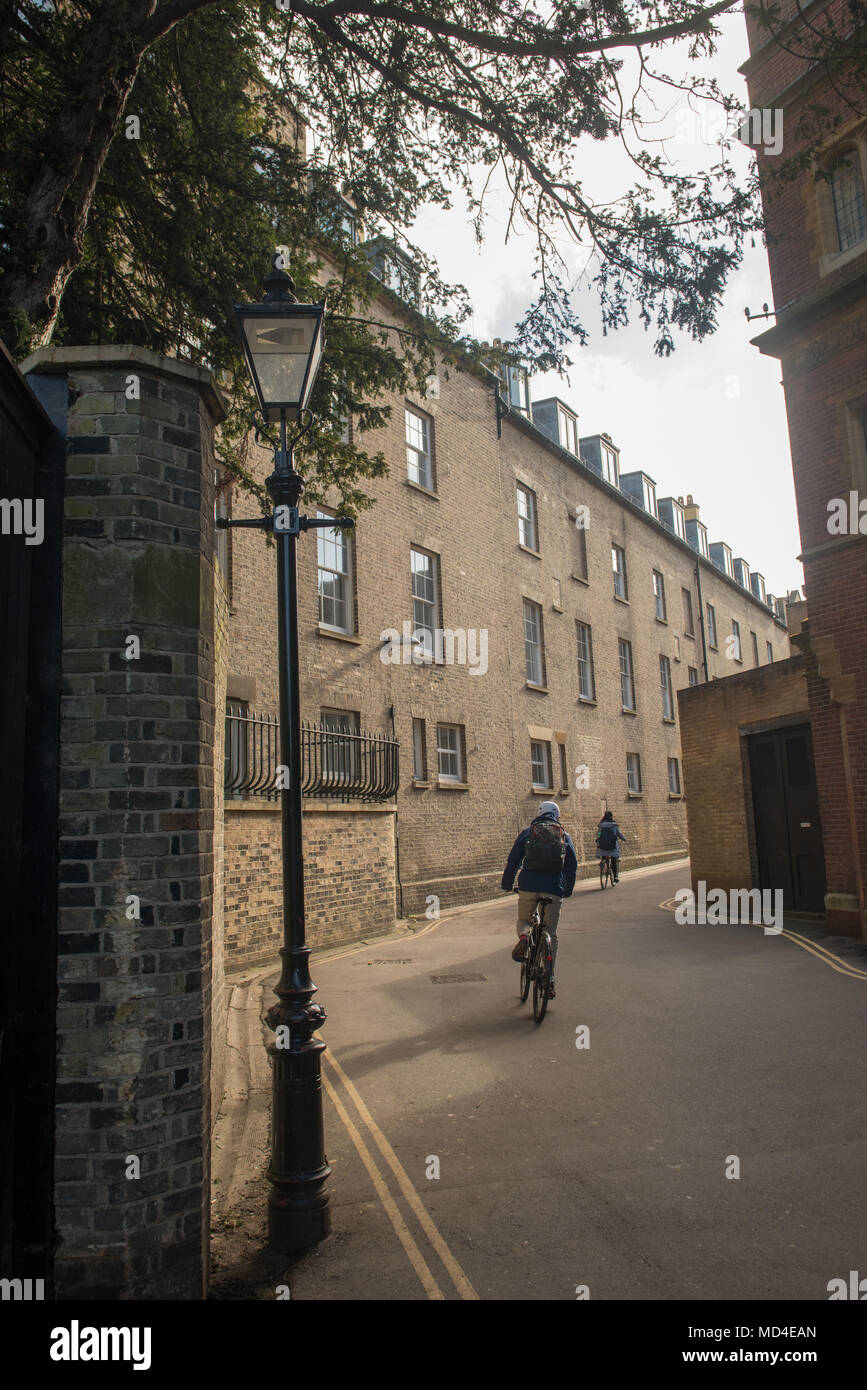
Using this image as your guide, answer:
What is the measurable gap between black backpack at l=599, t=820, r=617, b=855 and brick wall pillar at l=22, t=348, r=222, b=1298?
19.5 m

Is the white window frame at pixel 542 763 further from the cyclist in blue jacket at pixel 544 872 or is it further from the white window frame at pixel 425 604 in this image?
the cyclist in blue jacket at pixel 544 872

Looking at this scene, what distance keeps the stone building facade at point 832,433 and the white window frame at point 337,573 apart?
8.00 m

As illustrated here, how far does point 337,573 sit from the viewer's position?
56.5 feet

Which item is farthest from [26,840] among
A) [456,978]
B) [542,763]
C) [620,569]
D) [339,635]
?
[620,569]

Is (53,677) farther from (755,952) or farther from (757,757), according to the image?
(757,757)

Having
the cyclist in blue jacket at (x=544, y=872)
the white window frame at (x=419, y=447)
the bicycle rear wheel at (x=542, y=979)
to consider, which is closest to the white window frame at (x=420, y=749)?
the white window frame at (x=419, y=447)

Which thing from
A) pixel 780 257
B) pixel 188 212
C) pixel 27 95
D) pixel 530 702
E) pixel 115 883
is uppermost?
pixel 780 257

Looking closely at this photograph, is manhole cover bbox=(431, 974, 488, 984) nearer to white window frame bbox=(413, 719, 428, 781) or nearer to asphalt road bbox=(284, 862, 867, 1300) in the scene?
asphalt road bbox=(284, 862, 867, 1300)

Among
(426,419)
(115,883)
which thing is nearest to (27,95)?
(115,883)

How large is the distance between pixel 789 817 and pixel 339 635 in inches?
334

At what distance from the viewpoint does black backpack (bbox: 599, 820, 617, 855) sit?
22531 mm

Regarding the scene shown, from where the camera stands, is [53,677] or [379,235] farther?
[379,235]

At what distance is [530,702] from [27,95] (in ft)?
60.2

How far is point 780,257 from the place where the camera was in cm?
1412
